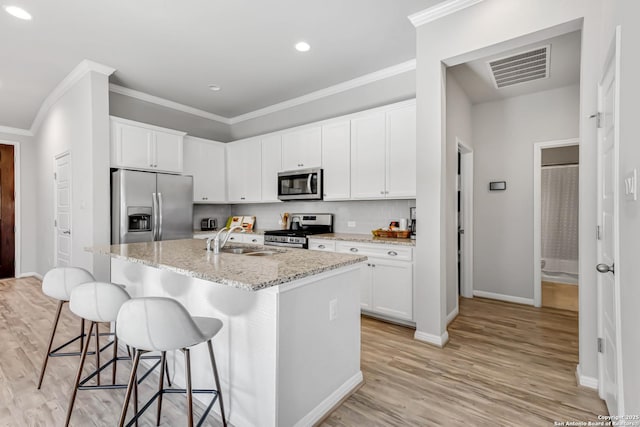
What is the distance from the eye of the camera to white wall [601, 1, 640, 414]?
1216 millimetres

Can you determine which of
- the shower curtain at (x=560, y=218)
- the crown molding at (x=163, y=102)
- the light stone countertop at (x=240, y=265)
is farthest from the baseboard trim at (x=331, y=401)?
the shower curtain at (x=560, y=218)

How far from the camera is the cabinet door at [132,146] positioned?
12.8ft

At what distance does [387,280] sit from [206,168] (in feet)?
11.3

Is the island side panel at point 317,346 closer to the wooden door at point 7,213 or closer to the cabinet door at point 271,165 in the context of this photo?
the cabinet door at point 271,165

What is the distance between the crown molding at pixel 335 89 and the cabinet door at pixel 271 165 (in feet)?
2.01

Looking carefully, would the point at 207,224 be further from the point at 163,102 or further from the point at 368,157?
the point at 368,157

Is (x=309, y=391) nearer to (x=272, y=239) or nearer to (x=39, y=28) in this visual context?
(x=272, y=239)

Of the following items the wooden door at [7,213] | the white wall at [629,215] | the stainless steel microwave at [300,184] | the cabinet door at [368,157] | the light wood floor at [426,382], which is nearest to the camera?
the white wall at [629,215]

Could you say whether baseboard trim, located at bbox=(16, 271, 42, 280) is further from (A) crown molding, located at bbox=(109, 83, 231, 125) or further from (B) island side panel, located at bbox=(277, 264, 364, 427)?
(B) island side panel, located at bbox=(277, 264, 364, 427)

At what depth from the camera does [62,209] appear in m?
4.50

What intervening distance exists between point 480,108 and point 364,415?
4.14 meters

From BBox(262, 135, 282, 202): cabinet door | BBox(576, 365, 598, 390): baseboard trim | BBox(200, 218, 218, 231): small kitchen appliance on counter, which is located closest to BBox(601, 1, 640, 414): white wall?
BBox(576, 365, 598, 390): baseboard trim

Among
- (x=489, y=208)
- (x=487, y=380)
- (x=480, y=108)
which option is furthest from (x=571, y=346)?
(x=480, y=108)

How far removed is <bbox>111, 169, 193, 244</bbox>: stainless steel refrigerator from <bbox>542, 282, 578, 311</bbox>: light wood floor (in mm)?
4902
